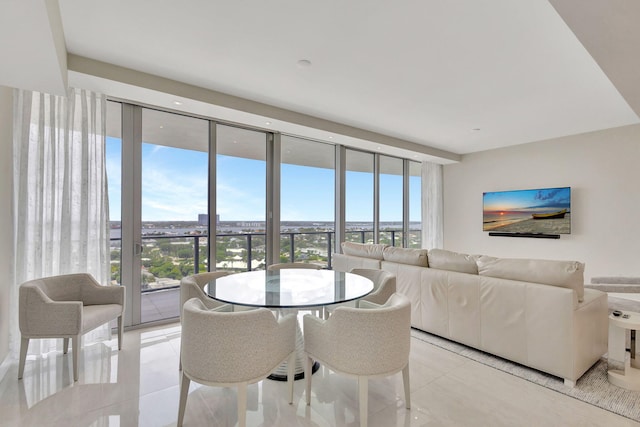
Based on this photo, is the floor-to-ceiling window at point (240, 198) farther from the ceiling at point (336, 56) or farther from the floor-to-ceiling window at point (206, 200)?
the ceiling at point (336, 56)

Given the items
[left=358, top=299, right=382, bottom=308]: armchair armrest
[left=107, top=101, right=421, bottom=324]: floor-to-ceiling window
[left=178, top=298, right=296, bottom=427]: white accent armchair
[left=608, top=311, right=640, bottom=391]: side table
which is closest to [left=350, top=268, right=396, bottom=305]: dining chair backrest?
[left=358, top=299, right=382, bottom=308]: armchair armrest

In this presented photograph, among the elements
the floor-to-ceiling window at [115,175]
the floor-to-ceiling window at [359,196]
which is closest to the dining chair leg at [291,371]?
the floor-to-ceiling window at [115,175]

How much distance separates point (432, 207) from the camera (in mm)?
6719

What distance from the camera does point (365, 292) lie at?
2.22m

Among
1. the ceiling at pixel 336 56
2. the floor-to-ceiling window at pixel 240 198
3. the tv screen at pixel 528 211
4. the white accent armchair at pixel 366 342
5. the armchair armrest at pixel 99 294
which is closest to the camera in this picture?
the white accent armchair at pixel 366 342

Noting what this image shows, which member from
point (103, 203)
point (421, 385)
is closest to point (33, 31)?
point (103, 203)

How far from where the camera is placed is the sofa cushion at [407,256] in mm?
3150

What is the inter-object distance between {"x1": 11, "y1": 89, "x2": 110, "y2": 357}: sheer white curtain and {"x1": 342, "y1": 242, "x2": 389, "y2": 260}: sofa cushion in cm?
274

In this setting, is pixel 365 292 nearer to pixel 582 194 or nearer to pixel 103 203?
pixel 103 203

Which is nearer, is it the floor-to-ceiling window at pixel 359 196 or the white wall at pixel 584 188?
the white wall at pixel 584 188

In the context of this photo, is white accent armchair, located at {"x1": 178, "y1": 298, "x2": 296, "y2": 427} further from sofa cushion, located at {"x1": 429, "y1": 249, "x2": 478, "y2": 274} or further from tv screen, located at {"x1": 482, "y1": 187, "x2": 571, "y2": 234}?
tv screen, located at {"x1": 482, "y1": 187, "x2": 571, "y2": 234}

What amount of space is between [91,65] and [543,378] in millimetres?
4499

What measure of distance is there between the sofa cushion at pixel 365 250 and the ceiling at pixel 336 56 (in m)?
1.76

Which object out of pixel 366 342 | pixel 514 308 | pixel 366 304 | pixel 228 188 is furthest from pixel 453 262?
pixel 228 188
